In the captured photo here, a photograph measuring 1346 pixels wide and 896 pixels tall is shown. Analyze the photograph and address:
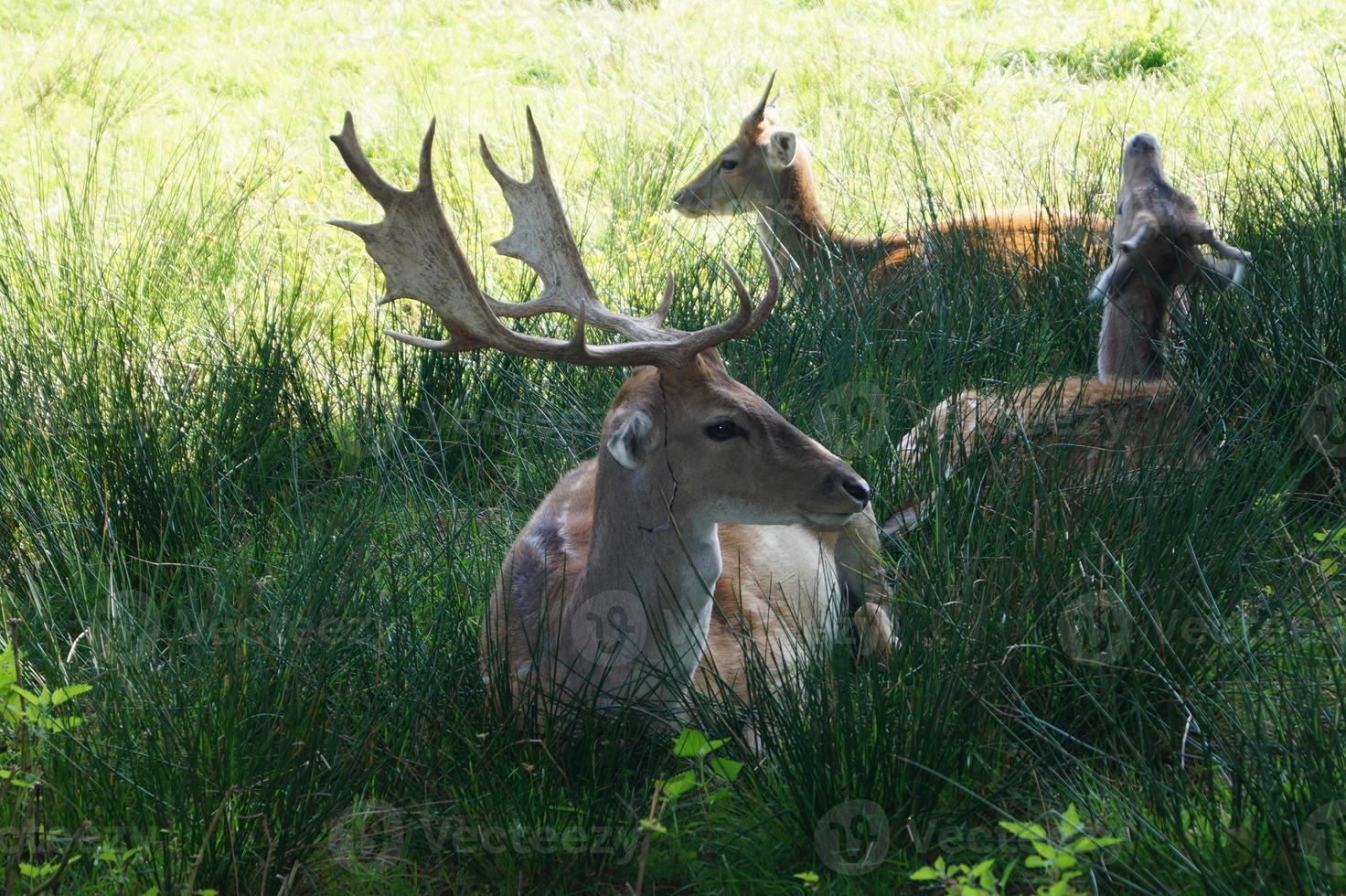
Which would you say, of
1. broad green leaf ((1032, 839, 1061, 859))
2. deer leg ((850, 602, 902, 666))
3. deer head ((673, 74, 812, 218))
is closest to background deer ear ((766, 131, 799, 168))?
deer head ((673, 74, 812, 218))

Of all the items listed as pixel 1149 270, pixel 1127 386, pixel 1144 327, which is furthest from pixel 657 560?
pixel 1149 270

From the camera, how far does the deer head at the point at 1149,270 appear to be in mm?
4543

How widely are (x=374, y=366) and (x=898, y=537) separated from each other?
201 cm

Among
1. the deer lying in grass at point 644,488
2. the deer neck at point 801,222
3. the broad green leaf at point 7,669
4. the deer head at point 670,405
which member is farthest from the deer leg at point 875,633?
the deer neck at point 801,222

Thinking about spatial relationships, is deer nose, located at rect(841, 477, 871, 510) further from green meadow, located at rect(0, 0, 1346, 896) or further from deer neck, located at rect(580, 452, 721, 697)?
deer neck, located at rect(580, 452, 721, 697)

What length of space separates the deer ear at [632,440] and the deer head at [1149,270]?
1924mm

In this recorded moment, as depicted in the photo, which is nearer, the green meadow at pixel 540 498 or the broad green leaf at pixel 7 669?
the green meadow at pixel 540 498

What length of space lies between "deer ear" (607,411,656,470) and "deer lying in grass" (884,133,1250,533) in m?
0.79

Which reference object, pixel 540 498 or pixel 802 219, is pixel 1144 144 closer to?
pixel 802 219

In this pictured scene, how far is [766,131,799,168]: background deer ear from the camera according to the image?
680cm

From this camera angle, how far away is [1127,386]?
4.30 meters

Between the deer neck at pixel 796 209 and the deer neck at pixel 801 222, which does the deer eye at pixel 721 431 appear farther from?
the deer neck at pixel 796 209

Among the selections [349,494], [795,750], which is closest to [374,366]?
[349,494]

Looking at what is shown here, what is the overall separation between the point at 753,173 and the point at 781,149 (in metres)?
0.23
